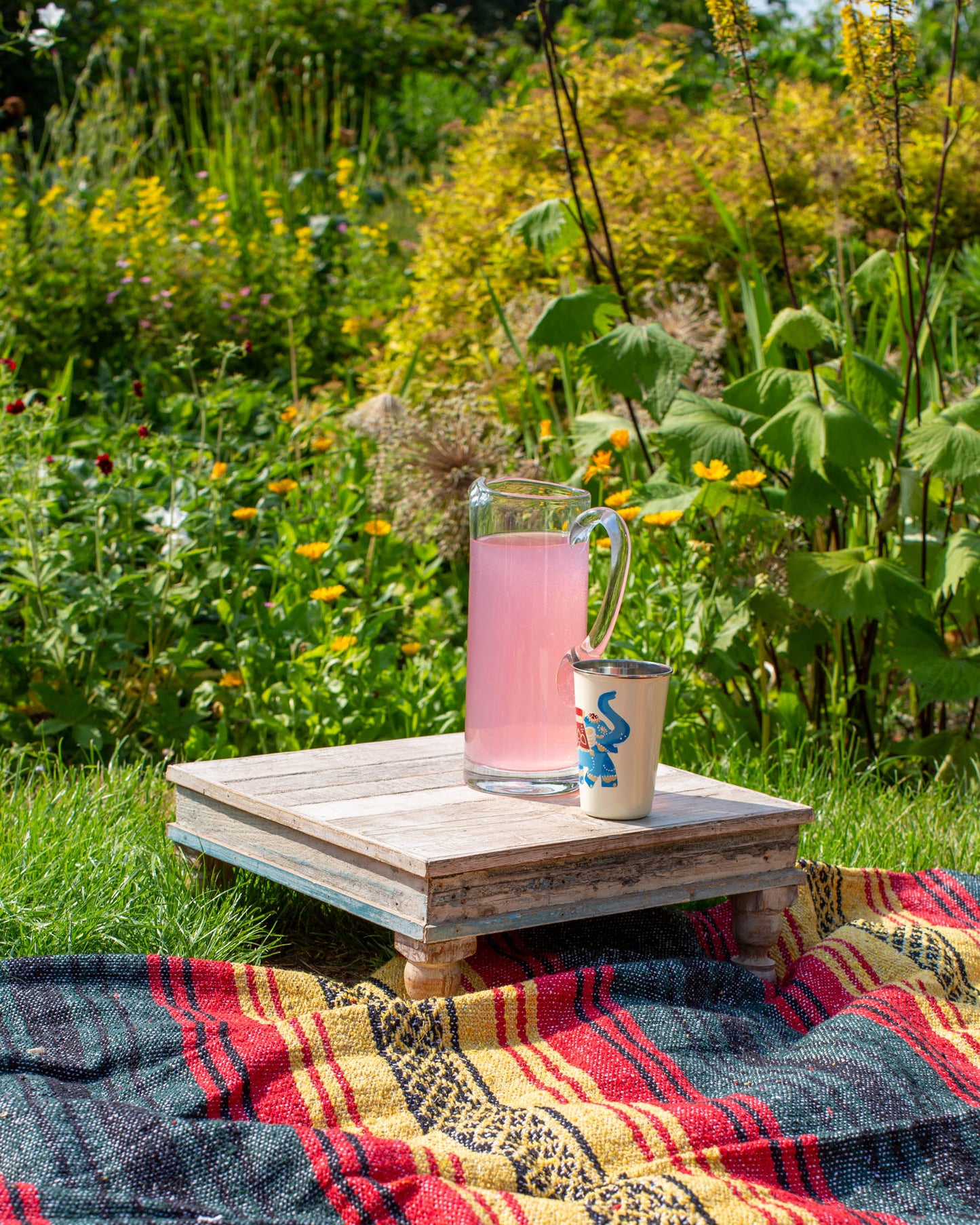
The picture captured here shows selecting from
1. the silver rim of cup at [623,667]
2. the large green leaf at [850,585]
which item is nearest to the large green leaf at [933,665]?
the large green leaf at [850,585]

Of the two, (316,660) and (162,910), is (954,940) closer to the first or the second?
(162,910)

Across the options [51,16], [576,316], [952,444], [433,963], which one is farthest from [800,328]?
[51,16]

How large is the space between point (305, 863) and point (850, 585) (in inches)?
57.9

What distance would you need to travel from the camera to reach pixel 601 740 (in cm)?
197

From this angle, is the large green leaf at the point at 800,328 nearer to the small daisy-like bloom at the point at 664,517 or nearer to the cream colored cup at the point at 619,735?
the small daisy-like bloom at the point at 664,517

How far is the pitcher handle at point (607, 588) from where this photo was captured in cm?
199

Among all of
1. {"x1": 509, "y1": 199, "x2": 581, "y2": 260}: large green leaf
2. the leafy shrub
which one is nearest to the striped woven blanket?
{"x1": 509, "y1": 199, "x2": 581, "y2": 260}: large green leaf

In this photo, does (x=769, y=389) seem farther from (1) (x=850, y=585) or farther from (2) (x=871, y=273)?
(1) (x=850, y=585)

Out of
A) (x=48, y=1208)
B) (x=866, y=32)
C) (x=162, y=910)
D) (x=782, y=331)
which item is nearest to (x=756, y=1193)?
(x=48, y=1208)

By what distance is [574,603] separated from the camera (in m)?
2.10

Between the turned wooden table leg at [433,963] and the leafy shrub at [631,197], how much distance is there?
3001mm

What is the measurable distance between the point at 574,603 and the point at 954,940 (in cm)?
90

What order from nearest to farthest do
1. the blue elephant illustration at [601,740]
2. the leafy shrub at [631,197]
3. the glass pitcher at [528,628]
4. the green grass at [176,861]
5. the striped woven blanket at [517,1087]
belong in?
the striped woven blanket at [517,1087], the blue elephant illustration at [601,740], the glass pitcher at [528,628], the green grass at [176,861], the leafy shrub at [631,197]

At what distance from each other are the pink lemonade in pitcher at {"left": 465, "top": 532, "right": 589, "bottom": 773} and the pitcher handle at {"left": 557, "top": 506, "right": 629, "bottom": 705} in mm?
21
